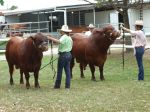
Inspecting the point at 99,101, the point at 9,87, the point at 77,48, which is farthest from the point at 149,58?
Result: the point at 99,101

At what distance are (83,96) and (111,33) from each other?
3433 millimetres

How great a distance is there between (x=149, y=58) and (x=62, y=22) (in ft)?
78.6

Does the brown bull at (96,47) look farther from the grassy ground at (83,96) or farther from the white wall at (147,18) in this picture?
the white wall at (147,18)

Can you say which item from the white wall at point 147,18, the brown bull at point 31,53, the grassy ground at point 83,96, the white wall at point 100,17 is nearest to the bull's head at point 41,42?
the brown bull at point 31,53

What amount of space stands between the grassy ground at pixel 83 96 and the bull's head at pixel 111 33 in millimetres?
1439

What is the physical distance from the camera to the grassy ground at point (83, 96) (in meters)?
9.73

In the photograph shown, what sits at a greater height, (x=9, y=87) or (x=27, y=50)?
(x=27, y=50)

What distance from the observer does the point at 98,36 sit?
14.8 metres

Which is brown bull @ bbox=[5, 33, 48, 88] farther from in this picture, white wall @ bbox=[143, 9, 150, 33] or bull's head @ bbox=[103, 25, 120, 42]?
white wall @ bbox=[143, 9, 150, 33]

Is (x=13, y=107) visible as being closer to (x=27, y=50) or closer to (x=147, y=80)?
(x=27, y=50)

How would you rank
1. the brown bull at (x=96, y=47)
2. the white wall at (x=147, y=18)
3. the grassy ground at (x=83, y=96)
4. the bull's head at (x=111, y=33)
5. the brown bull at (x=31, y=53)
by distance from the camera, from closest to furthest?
the grassy ground at (x=83, y=96) → the brown bull at (x=31, y=53) → the bull's head at (x=111, y=33) → the brown bull at (x=96, y=47) → the white wall at (x=147, y=18)

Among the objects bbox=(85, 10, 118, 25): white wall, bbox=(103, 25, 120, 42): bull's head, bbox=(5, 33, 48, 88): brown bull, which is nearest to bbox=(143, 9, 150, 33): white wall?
bbox=(85, 10, 118, 25): white wall

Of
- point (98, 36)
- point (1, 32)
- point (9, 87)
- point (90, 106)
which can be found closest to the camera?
point (90, 106)

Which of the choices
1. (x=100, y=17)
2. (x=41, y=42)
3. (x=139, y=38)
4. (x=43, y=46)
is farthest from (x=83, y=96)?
(x=100, y=17)
